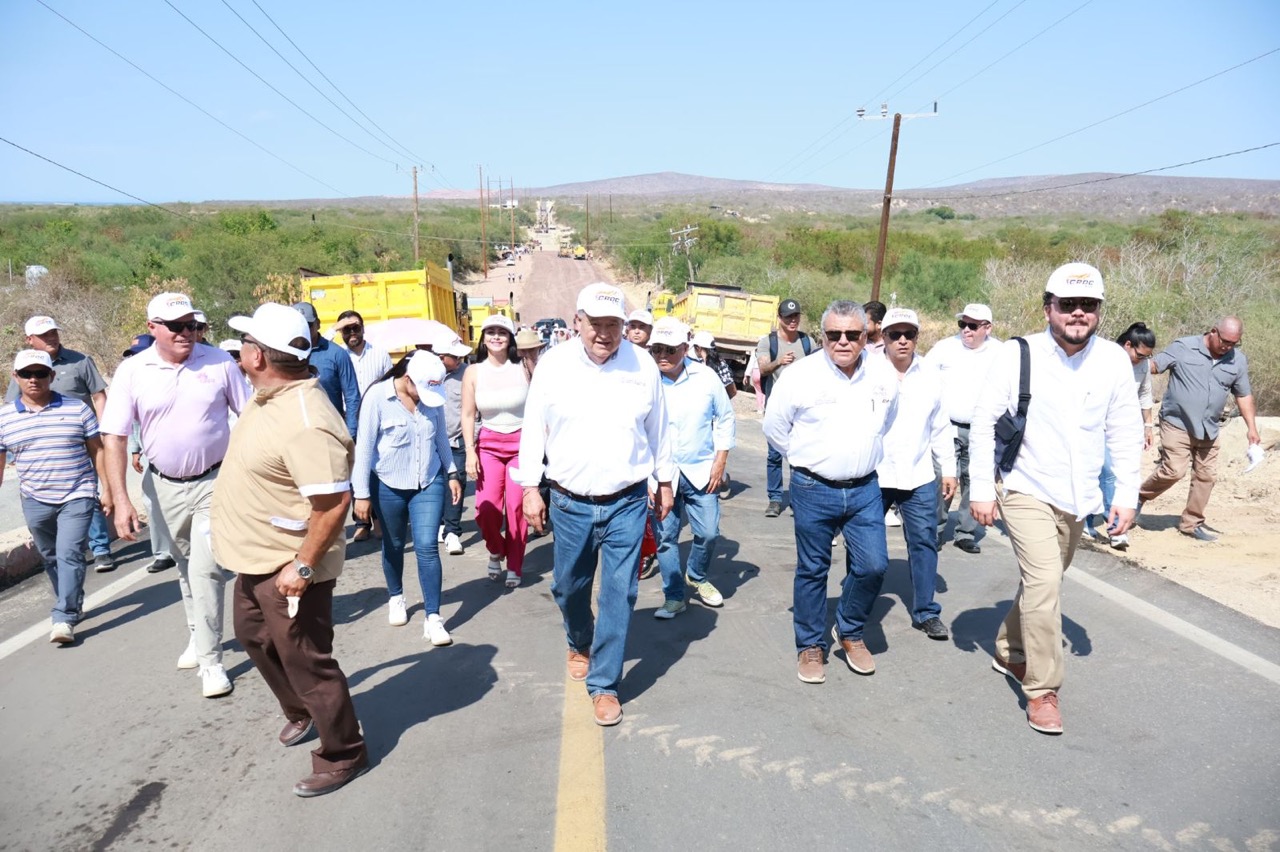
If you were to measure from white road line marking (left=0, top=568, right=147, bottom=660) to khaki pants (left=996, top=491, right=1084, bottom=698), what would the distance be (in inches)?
223

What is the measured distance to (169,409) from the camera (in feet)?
15.3

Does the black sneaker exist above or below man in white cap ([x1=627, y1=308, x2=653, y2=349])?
below

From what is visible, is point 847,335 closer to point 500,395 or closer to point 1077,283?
point 1077,283

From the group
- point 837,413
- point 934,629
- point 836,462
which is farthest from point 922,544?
point 837,413

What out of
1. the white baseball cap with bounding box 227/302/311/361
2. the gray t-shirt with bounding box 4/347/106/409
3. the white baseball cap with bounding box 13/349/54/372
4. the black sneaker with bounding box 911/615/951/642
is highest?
the white baseball cap with bounding box 227/302/311/361

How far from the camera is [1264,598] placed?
583cm

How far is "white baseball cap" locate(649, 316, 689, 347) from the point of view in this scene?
548cm

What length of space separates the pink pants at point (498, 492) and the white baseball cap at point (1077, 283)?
12.4 feet

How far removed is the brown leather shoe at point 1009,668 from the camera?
14.8 ft

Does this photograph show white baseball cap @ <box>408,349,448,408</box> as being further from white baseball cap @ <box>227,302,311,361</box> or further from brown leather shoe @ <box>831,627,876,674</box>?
brown leather shoe @ <box>831,627,876,674</box>

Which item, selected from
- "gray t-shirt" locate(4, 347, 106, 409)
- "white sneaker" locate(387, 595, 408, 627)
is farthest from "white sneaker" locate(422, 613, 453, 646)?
"gray t-shirt" locate(4, 347, 106, 409)

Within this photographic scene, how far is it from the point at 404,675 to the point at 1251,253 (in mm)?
28466

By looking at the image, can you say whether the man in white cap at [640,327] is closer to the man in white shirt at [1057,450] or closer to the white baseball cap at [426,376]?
the white baseball cap at [426,376]

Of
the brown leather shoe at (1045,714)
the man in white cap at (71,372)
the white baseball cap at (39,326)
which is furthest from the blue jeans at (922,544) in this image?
the white baseball cap at (39,326)
